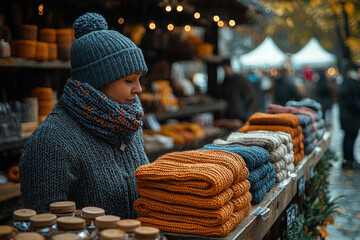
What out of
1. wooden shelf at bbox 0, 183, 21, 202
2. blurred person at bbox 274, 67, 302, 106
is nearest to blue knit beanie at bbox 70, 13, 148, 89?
wooden shelf at bbox 0, 183, 21, 202

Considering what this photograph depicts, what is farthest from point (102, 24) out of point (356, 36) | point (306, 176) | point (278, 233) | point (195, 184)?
point (356, 36)

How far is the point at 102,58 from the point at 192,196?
713 mm

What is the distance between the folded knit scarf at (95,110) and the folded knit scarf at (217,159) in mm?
234

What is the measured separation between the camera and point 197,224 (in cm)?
159

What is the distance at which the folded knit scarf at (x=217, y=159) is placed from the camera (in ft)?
5.72

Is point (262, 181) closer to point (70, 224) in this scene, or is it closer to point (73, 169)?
point (73, 169)

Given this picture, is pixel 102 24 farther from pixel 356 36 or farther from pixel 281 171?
pixel 356 36

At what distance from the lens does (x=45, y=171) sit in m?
1.74

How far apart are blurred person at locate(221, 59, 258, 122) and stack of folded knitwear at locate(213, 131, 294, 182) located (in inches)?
240

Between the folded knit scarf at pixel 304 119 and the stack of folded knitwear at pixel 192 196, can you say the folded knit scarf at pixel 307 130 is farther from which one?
the stack of folded knitwear at pixel 192 196

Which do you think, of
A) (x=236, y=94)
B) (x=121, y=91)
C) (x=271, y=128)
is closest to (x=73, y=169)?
(x=121, y=91)

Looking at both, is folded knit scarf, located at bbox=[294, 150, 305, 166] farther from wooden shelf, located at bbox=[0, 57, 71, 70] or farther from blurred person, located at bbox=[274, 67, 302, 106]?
→ blurred person, located at bbox=[274, 67, 302, 106]

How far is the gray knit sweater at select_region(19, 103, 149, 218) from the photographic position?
1.74 m

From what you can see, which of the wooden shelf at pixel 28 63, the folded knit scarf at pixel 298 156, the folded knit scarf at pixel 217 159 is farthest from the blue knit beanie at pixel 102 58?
the wooden shelf at pixel 28 63
